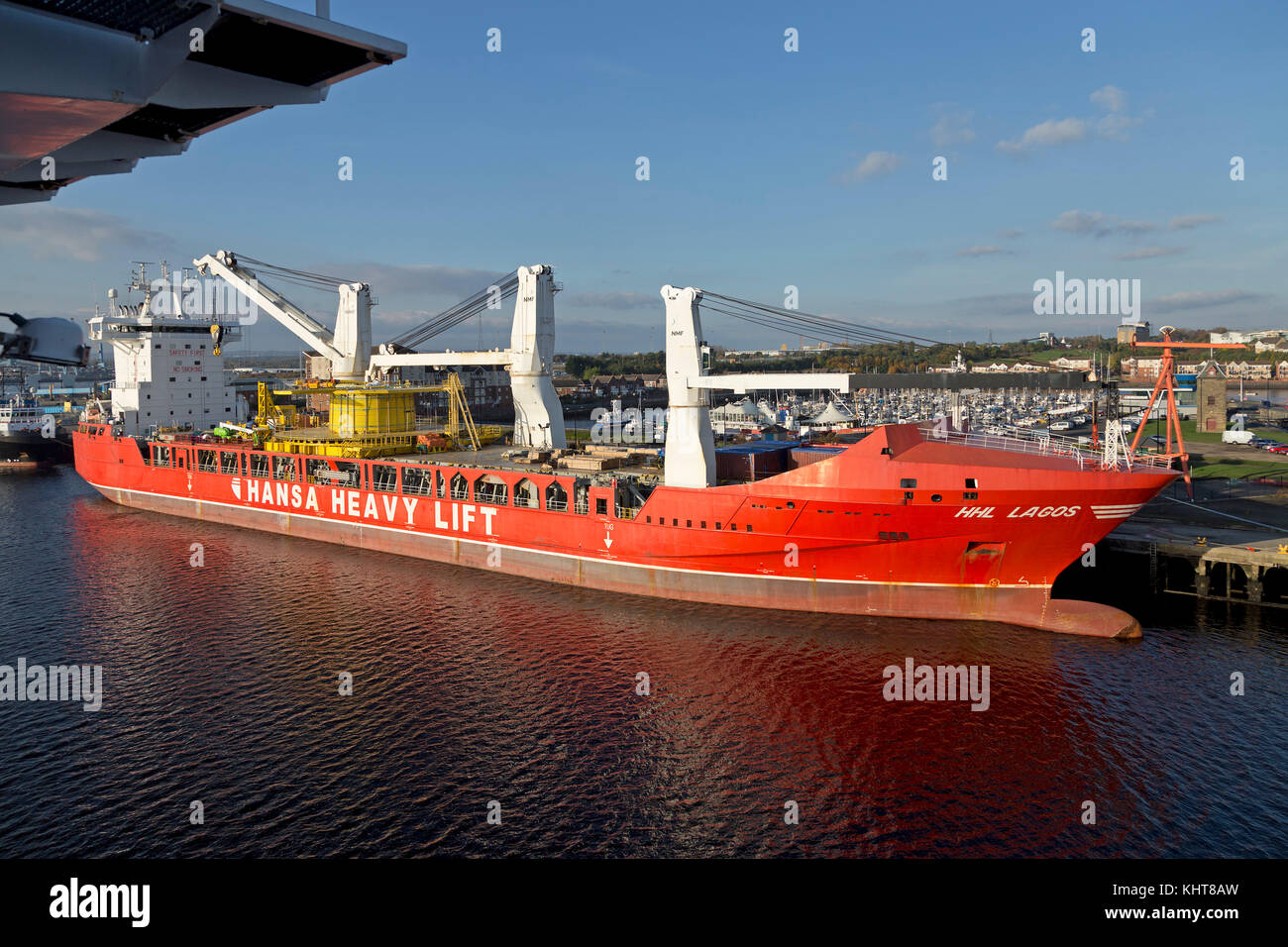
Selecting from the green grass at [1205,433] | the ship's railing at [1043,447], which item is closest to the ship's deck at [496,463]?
the ship's railing at [1043,447]

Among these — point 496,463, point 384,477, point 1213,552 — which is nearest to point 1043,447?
point 1213,552

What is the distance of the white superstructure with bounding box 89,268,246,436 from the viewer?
51.4 meters

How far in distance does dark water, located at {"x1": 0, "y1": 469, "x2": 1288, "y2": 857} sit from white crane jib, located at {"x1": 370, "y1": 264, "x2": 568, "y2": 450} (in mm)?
12134

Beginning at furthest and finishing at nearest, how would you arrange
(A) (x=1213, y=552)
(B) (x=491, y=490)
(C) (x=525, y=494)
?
1. (B) (x=491, y=490)
2. (C) (x=525, y=494)
3. (A) (x=1213, y=552)

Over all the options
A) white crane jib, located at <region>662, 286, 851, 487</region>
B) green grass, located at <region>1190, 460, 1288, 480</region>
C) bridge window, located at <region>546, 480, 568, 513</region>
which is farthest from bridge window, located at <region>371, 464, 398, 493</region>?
green grass, located at <region>1190, 460, 1288, 480</region>

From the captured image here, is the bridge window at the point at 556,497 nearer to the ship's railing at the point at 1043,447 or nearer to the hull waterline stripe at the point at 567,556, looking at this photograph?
the hull waterline stripe at the point at 567,556

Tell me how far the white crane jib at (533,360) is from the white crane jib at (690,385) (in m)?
9.03

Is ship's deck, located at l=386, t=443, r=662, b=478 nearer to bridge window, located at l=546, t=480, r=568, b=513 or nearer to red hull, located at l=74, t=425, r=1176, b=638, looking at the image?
bridge window, located at l=546, t=480, r=568, b=513

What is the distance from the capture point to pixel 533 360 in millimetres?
38094

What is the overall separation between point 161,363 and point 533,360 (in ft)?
101

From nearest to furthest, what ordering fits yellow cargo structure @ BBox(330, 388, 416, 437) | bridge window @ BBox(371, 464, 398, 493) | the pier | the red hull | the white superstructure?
1. the red hull
2. the pier
3. bridge window @ BBox(371, 464, 398, 493)
4. yellow cargo structure @ BBox(330, 388, 416, 437)
5. the white superstructure

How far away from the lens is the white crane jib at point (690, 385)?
2861 centimetres
